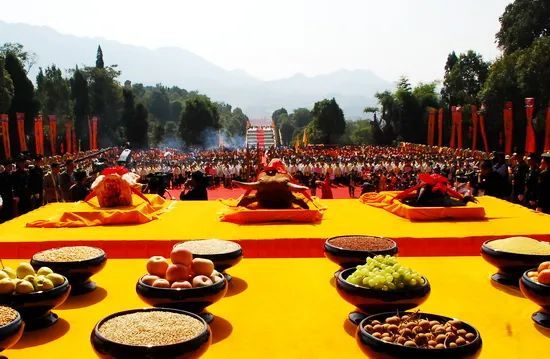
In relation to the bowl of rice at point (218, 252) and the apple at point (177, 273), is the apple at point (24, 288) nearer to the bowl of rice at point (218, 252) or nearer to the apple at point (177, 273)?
the apple at point (177, 273)

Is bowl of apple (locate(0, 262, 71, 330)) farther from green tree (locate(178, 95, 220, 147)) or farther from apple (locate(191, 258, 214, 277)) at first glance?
green tree (locate(178, 95, 220, 147))

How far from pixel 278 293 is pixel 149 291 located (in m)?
0.94

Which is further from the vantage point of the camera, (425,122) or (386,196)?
(425,122)

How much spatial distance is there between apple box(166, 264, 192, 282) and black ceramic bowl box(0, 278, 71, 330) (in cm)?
53

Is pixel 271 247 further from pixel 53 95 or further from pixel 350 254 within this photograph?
pixel 53 95

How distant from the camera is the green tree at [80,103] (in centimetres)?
4138

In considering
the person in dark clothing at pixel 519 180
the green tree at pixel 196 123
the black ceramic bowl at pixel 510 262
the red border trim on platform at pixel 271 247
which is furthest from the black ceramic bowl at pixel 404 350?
the green tree at pixel 196 123

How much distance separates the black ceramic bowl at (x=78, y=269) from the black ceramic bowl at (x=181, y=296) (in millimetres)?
630

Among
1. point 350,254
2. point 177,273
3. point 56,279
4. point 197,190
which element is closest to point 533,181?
point 197,190

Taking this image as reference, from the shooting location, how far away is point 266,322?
282 cm

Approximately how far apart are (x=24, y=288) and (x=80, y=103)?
139 feet

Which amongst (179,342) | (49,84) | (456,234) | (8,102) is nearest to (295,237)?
(456,234)

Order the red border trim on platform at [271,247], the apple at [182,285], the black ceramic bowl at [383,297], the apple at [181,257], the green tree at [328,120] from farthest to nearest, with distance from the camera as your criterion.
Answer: the green tree at [328,120] < the red border trim on platform at [271,247] < the apple at [181,257] < the apple at [182,285] < the black ceramic bowl at [383,297]

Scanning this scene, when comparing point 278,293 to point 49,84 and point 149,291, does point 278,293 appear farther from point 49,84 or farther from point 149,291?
point 49,84
